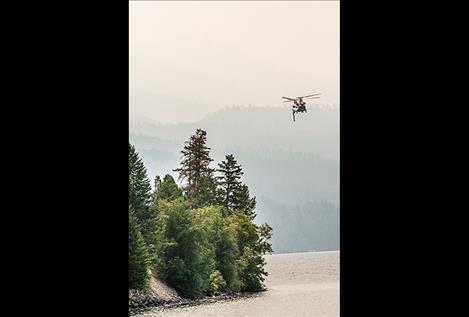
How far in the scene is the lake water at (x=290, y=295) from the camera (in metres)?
9.95

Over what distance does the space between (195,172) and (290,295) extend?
244 centimetres

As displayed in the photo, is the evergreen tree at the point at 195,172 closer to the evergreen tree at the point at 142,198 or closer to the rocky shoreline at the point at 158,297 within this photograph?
the evergreen tree at the point at 142,198

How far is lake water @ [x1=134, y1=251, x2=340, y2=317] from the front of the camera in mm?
9953

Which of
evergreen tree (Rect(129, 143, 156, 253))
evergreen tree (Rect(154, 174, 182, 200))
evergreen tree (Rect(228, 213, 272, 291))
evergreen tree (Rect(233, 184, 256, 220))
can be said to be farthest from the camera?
evergreen tree (Rect(233, 184, 256, 220))

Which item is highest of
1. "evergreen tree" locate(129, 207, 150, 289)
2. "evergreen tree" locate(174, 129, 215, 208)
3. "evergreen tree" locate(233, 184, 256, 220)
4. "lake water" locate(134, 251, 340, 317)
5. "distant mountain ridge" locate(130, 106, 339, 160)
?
"distant mountain ridge" locate(130, 106, 339, 160)

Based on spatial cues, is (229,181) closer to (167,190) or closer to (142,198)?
(167,190)

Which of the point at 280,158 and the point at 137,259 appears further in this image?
the point at 280,158

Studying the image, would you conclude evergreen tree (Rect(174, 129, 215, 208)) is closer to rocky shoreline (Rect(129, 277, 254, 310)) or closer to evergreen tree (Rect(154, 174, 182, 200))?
evergreen tree (Rect(154, 174, 182, 200))

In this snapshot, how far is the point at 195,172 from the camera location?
34.7ft

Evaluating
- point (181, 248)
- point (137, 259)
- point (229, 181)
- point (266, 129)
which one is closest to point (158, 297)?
point (181, 248)

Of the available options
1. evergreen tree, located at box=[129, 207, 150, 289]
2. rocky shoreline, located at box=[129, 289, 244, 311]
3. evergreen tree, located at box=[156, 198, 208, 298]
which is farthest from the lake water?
evergreen tree, located at box=[129, 207, 150, 289]
